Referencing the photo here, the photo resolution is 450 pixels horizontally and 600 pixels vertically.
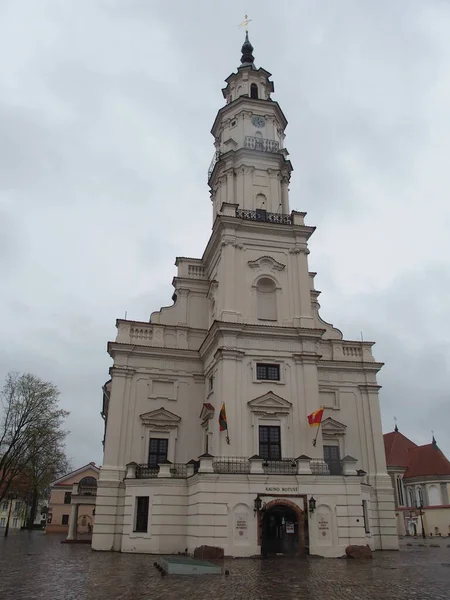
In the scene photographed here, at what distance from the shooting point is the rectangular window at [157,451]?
3291cm

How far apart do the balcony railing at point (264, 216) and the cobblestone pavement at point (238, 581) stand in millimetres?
20613

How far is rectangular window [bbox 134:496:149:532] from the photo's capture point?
93.7ft

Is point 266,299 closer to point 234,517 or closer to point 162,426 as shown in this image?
point 162,426

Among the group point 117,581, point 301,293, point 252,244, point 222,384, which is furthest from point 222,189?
point 117,581

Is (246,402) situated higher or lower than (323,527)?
higher

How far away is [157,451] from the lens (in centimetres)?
3328

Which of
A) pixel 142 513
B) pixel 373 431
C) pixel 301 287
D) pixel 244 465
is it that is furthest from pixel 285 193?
pixel 142 513

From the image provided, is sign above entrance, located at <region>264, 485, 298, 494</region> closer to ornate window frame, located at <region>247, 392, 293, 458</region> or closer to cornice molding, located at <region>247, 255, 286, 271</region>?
ornate window frame, located at <region>247, 392, 293, 458</region>

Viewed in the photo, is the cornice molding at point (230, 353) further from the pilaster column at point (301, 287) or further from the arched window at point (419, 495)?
the arched window at point (419, 495)

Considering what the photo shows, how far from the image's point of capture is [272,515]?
2852cm

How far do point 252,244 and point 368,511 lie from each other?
17.6 meters

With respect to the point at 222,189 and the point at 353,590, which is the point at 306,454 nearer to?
the point at 353,590

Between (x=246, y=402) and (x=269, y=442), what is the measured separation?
2567 mm

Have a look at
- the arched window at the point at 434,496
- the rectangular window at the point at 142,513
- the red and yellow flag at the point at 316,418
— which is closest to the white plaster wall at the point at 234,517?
the rectangular window at the point at 142,513
